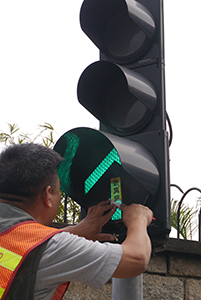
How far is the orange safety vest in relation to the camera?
1.47 meters

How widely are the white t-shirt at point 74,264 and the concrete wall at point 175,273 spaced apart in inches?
69.2

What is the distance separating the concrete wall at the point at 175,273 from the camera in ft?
10.9

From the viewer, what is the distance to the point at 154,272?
132 inches

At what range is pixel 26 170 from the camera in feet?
5.75

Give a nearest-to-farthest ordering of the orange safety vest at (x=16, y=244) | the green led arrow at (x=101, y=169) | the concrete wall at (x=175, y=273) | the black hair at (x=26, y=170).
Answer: the orange safety vest at (x=16, y=244) < the black hair at (x=26, y=170) < the green led arrow at (x=101, y=169) < the concrete wall at (x=175, y=273)

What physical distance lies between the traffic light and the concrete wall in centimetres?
138

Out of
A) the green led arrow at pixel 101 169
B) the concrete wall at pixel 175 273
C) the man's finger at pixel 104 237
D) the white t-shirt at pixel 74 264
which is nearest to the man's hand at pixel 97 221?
the man's finger at pixel 104 237

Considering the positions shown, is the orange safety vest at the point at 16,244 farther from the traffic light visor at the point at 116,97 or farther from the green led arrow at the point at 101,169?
the traffic light visor at the point at 116,97

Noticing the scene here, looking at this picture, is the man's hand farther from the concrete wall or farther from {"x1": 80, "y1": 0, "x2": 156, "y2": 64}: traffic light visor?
the concrete wall

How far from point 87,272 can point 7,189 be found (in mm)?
523

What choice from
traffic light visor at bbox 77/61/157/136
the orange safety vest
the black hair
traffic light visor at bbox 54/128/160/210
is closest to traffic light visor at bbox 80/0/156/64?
traffic light visor at bbox 77/61/157/136

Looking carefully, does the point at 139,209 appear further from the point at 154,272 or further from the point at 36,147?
the point at 154,272

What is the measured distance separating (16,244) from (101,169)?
2.56ft

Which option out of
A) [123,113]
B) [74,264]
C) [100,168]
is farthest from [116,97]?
[74,264]
